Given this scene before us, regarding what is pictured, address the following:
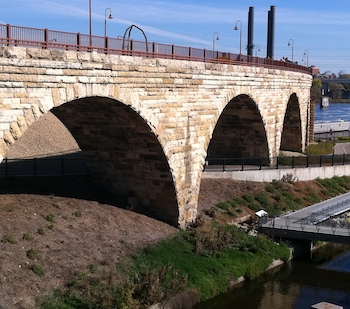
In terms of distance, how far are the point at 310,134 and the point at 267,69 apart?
1977 centimetres

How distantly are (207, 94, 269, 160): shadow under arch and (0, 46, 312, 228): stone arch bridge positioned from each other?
8.28 ft

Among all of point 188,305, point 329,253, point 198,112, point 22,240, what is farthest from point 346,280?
point 22,240

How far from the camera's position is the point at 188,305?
16.9m

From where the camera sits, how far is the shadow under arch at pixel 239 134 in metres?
31.0

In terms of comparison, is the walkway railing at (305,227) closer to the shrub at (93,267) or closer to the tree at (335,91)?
the shrub at (93,267)

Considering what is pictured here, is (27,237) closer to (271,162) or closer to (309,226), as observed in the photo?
(309,226)

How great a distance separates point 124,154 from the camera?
70.1 feet

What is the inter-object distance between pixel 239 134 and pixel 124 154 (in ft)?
43.5

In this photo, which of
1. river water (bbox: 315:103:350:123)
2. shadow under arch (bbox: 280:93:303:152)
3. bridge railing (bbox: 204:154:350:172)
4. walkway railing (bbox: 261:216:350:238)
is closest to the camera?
Answer: walkway railing (bbox: 261:216:350:238)

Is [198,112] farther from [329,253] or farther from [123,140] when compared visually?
[329,253]

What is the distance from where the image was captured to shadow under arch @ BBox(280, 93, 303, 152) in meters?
42.6

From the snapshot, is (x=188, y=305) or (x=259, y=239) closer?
(x=188, y=305)

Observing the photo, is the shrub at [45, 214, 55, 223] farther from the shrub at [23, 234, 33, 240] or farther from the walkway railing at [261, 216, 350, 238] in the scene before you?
the walkway railing at [261, 216, 350, 238]

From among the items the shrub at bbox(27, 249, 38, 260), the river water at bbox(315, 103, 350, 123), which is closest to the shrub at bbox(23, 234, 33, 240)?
the shrub at bbox(27, 249, 38, 260)
